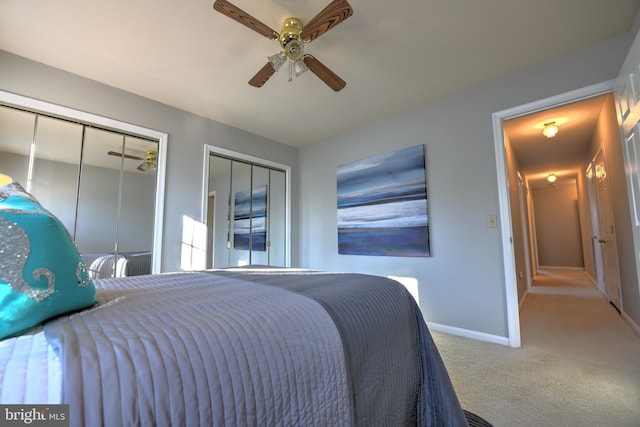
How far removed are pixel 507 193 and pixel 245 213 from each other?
3.14 meters

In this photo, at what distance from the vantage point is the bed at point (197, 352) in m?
0.50

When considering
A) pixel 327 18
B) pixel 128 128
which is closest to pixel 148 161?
A: pixel 128 128

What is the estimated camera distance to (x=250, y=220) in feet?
12.6

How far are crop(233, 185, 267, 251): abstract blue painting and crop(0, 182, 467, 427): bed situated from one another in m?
2.62

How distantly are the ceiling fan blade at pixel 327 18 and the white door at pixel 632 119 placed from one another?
5.47 ft

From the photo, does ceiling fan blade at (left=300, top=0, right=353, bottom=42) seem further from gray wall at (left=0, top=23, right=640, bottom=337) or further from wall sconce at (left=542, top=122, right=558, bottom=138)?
wall sconce at (left=542, top=122, right=558, bottom=138)

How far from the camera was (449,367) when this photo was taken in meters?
1.97

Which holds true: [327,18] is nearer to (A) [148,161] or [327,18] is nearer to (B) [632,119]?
(B) [632,119]

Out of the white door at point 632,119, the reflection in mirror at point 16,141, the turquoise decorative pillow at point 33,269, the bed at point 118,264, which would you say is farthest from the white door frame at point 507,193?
the reflection in mirror at point 16,141

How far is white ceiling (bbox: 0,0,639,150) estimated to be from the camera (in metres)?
1.75

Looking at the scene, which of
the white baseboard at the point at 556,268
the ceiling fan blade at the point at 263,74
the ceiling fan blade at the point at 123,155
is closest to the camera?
the ceiling fan blade at the point at 263,74

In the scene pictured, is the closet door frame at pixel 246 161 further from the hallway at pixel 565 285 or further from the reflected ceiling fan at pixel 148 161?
the hallway at pixel 565 285

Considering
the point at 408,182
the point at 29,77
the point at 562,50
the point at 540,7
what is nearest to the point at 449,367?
the point at 408,182

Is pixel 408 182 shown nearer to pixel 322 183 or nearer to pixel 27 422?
pixel 322 183
